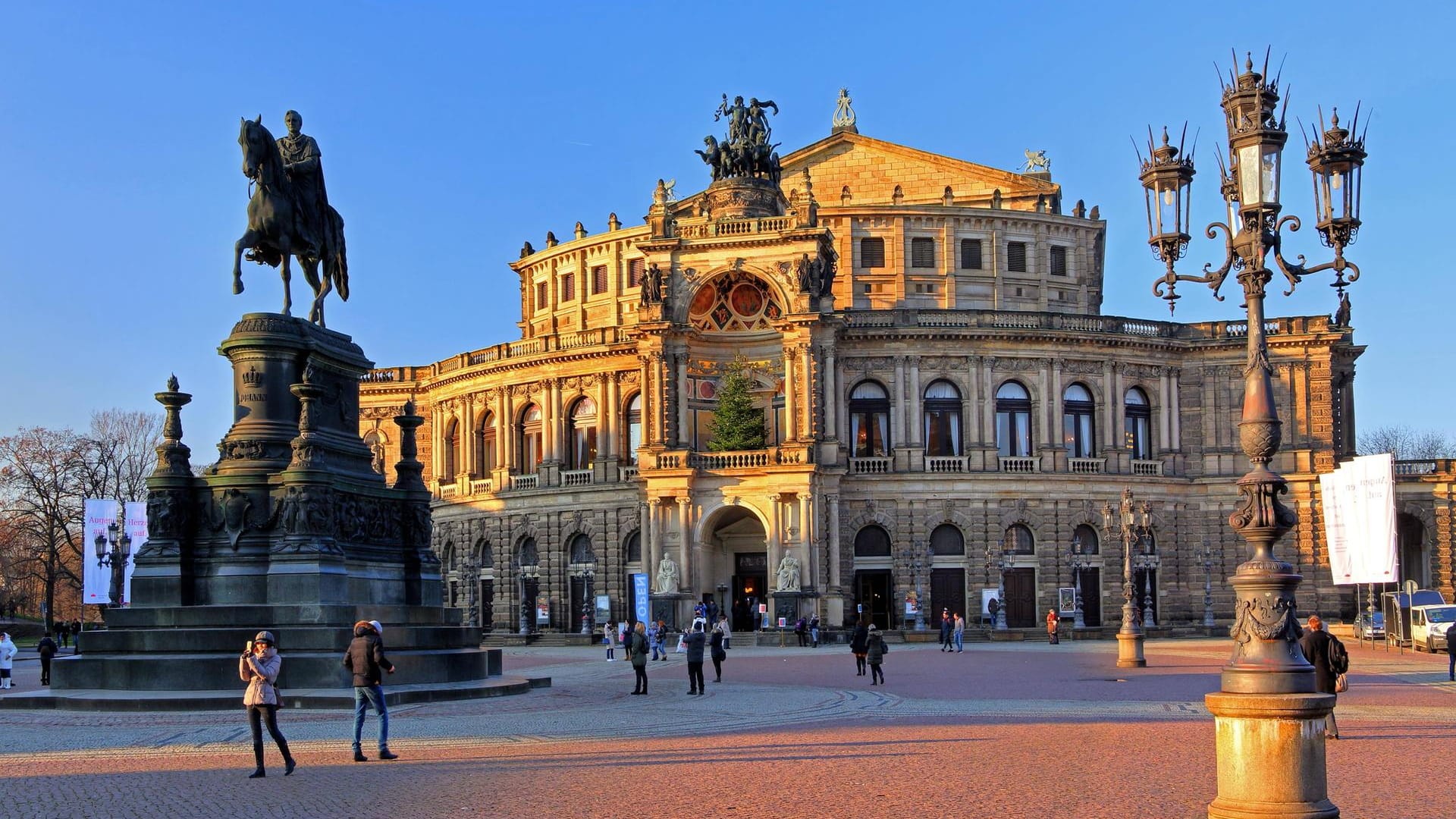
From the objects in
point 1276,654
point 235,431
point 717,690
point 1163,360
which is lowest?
point 717,690

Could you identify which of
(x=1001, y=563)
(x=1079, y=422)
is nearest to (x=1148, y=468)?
(x=1079, y=422)

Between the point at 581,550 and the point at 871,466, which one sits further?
the point at 581,550

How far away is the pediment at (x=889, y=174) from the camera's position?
8819 cm

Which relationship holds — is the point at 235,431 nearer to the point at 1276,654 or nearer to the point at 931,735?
the point at 931,735

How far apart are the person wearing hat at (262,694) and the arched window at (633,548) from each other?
58.7m

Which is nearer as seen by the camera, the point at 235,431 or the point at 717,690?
the point at 235,431

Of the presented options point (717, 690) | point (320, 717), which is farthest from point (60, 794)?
point (717, 690)

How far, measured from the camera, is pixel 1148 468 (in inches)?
3034

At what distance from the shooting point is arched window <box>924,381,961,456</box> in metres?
75.4

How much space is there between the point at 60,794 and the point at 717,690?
2001 centimetres

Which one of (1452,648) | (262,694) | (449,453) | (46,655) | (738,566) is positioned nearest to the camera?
(262,694)

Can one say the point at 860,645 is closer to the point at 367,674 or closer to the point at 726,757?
the point at 726,757

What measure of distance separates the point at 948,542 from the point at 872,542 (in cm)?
362

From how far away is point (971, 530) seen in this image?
73938mm
